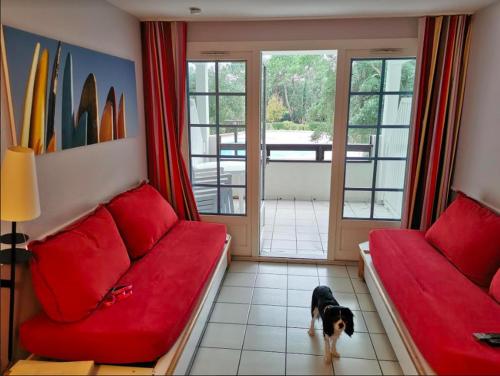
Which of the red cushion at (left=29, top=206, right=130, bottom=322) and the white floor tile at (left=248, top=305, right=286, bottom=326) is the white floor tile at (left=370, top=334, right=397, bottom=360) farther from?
the red cushion at (left=29, top=206, right=130, bottom=322)

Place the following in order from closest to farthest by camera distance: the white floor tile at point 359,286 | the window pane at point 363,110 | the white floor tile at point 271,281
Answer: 1. the white floor tile at point 359,286
2. the white floor tile at point 271,281
3. the window pane at point 363,110

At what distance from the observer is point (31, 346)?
192 centimetres

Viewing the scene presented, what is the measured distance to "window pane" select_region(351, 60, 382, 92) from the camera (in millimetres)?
3391

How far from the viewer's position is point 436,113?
10.7 feet

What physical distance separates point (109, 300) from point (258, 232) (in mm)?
1931

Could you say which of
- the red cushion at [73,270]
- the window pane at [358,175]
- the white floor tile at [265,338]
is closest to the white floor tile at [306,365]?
the white floor tile at [265,338]

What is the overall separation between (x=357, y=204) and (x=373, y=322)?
49.5 inches

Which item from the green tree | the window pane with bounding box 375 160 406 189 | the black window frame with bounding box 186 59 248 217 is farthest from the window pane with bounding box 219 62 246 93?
the green tree

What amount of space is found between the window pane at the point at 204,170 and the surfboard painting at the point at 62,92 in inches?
34.1

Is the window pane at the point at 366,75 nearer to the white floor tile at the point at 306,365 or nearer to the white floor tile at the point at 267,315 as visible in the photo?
the white floor tile at the point at 267,315

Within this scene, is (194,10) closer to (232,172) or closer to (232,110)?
(232,110)

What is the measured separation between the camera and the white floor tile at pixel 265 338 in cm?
250

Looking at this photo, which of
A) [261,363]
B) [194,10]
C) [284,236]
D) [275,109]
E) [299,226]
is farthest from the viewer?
[275,109]

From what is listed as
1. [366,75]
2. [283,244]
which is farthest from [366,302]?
[366,75]
